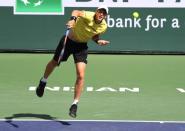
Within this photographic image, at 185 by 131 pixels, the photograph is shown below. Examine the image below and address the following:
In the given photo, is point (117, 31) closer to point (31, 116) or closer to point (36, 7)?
point (36, 7)

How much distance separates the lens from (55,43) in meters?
16.2

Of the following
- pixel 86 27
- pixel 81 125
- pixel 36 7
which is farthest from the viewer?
pixel 36 7

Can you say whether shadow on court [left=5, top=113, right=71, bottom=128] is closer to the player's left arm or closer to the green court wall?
the player's left arm

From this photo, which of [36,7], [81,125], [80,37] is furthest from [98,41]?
[36,7]

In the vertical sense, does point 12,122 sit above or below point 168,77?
above

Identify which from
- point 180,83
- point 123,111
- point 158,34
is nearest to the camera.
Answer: point 123,111

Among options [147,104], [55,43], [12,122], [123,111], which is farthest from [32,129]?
[55,43]

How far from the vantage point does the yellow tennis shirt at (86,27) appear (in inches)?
336

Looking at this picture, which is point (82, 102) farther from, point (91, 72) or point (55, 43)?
point (55, 43)

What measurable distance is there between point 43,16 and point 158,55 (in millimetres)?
3209

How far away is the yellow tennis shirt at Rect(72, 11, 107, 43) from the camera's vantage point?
8.55m

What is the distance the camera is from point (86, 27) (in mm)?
8609

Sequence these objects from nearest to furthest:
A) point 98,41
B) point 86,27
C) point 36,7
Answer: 1. point 86,27
2. point 98,41
3. point 36,7

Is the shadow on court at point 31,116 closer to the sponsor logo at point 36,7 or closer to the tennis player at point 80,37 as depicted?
the tennis player at point 80,37
